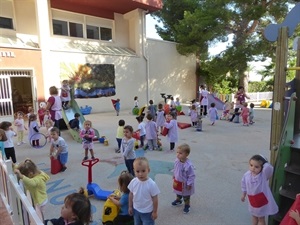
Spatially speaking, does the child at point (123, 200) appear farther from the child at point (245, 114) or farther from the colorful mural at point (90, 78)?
the colorful mural at point (90, 78)

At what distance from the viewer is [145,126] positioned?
24.7 feet

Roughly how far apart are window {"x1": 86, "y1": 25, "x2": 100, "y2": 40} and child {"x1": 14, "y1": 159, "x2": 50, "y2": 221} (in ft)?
49.0

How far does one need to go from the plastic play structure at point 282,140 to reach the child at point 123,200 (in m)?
1.87

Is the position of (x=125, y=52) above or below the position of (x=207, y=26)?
below

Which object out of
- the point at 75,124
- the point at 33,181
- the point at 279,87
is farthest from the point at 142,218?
the point at 75,124

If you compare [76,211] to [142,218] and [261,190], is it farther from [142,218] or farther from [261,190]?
[261,190]

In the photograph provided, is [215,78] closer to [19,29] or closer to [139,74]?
[139,74]

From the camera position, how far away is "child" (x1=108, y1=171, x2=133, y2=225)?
3174 millimetres

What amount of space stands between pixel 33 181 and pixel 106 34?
16.0m

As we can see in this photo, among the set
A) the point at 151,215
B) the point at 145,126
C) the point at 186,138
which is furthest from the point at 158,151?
the point at 151,215

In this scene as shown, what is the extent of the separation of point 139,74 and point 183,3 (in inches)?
335

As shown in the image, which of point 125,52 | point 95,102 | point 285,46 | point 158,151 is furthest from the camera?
point 125,52

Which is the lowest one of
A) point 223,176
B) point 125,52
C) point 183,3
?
point 223,176

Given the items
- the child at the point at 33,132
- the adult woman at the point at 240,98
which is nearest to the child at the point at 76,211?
the child at the point at 33,132
